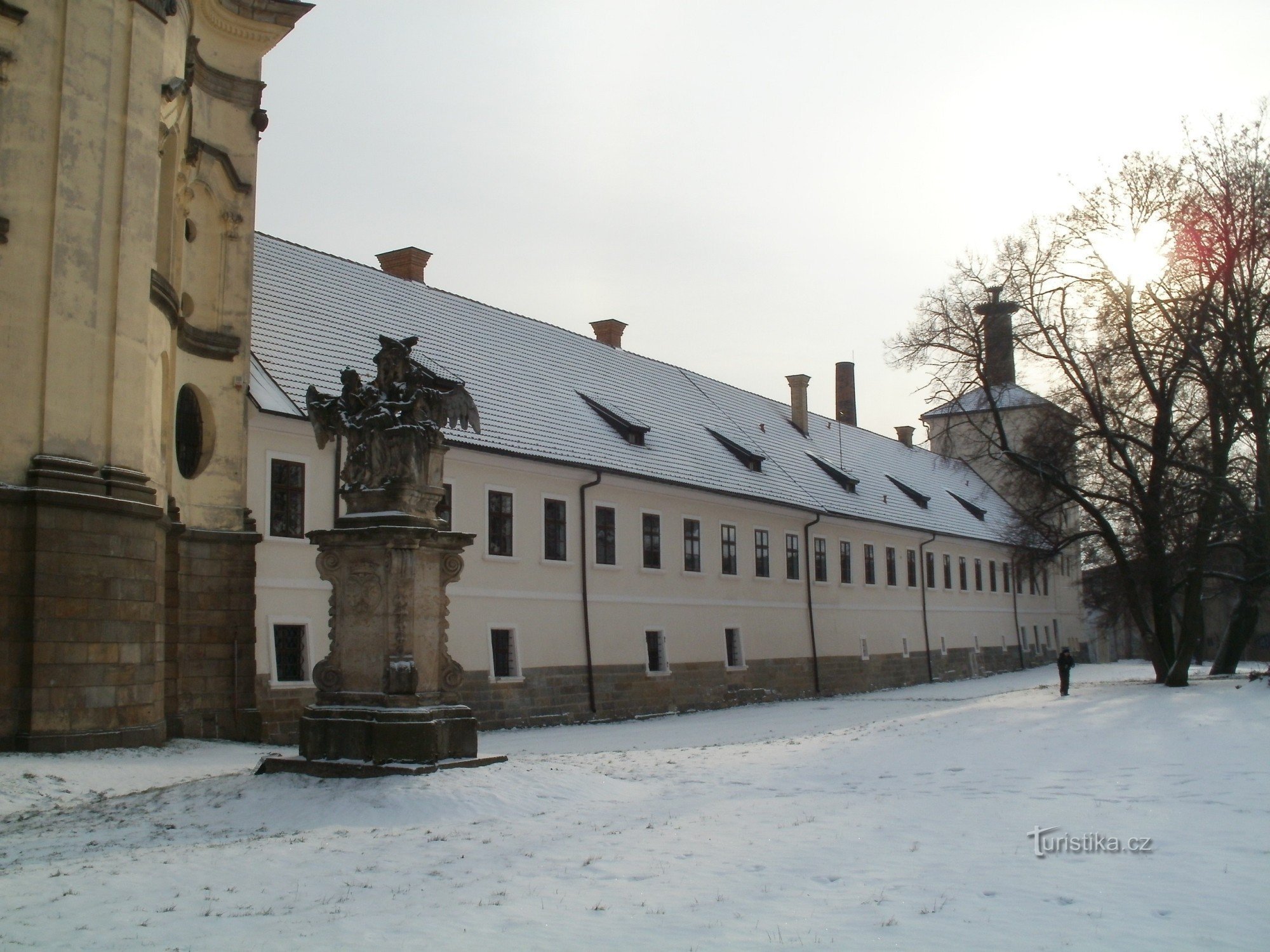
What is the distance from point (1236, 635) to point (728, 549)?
A: 14318 millimetres

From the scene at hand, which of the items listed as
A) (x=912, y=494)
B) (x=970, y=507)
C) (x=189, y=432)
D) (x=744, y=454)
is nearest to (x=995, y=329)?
(x=744, y=454)

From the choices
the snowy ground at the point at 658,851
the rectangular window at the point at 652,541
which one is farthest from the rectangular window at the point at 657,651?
the snowy ground at the point at 658,851

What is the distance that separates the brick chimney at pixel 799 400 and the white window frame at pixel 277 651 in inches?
1044

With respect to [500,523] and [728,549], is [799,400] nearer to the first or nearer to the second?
A: [728,549]

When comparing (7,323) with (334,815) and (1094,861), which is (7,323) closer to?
(334,815)

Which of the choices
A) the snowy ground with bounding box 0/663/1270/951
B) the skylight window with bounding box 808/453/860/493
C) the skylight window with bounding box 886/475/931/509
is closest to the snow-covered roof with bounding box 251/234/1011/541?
the skylight window with bounding box 808/453/860/493

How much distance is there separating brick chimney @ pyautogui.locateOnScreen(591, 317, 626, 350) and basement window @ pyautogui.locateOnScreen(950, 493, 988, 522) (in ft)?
66.8

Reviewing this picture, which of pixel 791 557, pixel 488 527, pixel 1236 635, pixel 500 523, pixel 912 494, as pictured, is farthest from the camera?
pixel 912 494

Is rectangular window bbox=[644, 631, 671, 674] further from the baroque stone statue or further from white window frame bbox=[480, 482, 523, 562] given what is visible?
the baroque stone statue

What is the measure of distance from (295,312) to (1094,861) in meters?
19.2

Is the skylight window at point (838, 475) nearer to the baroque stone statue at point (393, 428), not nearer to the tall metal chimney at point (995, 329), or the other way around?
the tall metal chimney at point (995, 329)

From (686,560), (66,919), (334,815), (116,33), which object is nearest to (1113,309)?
(686,560)

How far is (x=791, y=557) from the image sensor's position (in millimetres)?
34906

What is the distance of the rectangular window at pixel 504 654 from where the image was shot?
77.7ft
